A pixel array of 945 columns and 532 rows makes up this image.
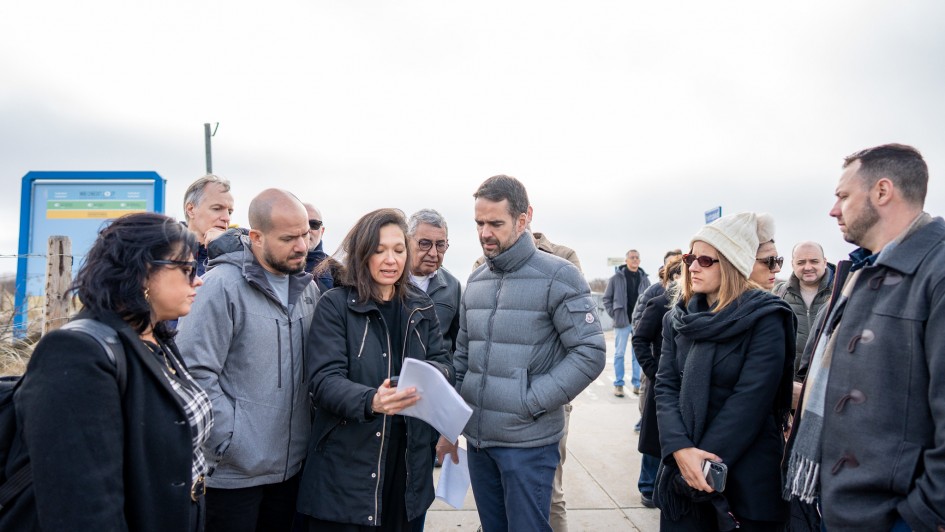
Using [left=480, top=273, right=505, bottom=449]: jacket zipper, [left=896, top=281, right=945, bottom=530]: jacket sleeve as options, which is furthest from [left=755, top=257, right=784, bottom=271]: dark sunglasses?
[left=480, top=273, right=505, bottom=449]: jacket zipper

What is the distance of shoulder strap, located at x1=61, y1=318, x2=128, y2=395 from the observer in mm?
1485

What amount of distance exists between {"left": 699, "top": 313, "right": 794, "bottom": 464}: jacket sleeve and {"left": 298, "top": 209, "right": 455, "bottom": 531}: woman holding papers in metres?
1.26

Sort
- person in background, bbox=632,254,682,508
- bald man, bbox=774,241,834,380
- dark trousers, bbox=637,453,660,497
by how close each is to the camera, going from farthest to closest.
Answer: bald man, bbox=774,241,834,380 → dark trousers, bbox=637,453,660,497 → person in background, bbox=632,254,682,508

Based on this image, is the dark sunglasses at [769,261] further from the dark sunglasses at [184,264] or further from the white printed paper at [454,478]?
the dark sunglasses at [184,264]

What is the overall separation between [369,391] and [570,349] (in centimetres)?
106

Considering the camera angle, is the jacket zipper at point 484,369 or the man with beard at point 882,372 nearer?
the man with beard at point 882,372

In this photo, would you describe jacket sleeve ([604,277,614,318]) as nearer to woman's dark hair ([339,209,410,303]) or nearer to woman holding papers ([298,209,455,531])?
woman holding papers ([298,209,455,531])

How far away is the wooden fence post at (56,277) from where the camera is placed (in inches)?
217

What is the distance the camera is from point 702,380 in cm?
250

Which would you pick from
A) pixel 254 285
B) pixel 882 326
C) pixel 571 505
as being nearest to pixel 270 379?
pixel 254 285

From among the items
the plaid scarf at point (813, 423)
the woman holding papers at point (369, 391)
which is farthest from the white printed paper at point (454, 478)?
the plaid scarf at point (813, 423)

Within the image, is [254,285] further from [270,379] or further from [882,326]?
[882,326]

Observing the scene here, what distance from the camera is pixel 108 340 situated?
1.51 meters

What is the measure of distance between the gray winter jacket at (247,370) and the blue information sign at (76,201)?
20.5ft
